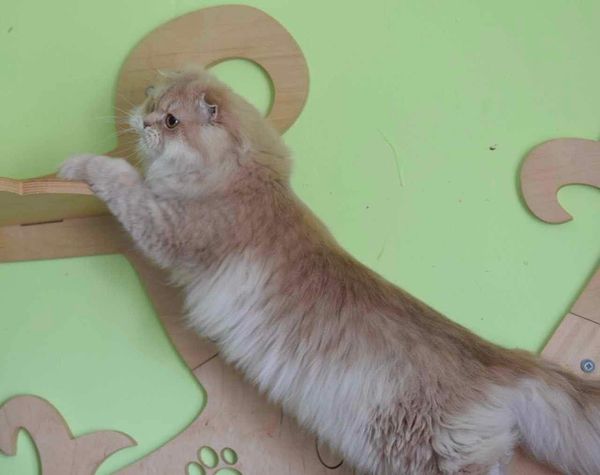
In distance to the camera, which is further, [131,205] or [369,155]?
[369,155]

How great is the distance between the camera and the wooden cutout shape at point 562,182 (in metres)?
1.38

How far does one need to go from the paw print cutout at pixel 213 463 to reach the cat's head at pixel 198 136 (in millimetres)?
493

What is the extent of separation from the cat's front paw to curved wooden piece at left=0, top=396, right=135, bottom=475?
1.46 ft

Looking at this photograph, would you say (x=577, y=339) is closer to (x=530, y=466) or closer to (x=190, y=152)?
(x=530, y=466)

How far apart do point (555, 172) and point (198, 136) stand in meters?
0.67

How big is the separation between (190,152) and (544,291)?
702 mm

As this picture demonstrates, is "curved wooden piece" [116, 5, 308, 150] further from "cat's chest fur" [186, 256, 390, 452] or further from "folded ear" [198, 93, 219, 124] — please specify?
"cat's chest fur" [186, 256, 390, 452]

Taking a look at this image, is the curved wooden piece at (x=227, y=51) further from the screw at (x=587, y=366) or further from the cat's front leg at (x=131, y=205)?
the screw at (x=587, y=366)

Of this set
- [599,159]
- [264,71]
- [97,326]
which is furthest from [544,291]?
[97,326]

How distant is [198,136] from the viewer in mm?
1333

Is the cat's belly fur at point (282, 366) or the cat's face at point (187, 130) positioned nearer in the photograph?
the cat's belly fur at point (282, 366)

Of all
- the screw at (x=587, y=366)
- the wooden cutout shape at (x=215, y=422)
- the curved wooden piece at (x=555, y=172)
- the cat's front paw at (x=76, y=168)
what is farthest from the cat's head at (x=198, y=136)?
the screw at (x=587, y=366)

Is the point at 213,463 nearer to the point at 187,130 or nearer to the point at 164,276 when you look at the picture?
the point at 164,276

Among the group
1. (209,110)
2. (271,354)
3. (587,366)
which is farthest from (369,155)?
(587,366)
